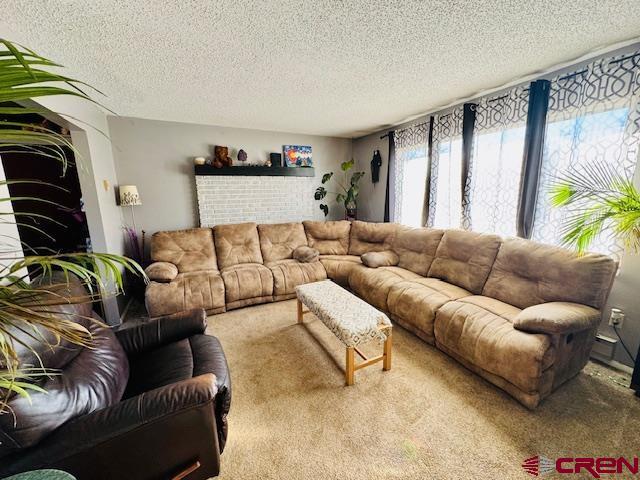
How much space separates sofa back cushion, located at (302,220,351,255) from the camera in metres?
4.04

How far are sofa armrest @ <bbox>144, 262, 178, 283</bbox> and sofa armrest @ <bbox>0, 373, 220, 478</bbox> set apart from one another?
6.47 feet

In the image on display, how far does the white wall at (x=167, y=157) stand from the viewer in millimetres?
3361

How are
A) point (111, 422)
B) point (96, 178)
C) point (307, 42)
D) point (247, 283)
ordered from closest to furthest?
point (111, 422)
point (307, 42)
point (96, 178)
point (247, 283)

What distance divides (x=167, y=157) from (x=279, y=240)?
72.0 inches

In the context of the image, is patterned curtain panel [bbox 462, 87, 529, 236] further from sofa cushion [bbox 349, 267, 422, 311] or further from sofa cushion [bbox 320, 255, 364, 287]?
sofa cushion [bbox 320, 255, 364, 287]

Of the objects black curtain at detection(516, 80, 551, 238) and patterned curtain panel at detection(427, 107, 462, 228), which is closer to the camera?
black curtain at detection(516, 80, 551, 238)

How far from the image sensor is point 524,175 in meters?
2.36

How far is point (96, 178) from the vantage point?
2.56 meters

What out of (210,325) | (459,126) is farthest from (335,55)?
(210,325)

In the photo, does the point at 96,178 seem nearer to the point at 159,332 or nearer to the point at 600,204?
the point at 159,332

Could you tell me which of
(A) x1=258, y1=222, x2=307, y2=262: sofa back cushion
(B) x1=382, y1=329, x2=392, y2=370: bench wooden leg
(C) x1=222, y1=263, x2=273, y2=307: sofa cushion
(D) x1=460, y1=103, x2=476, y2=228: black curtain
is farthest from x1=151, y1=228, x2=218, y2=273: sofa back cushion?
(D) x1=460, y1=103, x2=476, y2=228: black curtain

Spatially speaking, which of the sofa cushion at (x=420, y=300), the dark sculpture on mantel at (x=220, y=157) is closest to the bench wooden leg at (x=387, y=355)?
the sofa cushion at (x=420, y=300)

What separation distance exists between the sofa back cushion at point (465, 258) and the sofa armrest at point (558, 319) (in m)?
0.67

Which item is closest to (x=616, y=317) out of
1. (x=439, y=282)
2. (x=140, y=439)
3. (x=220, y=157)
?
(x=439, y=282)
